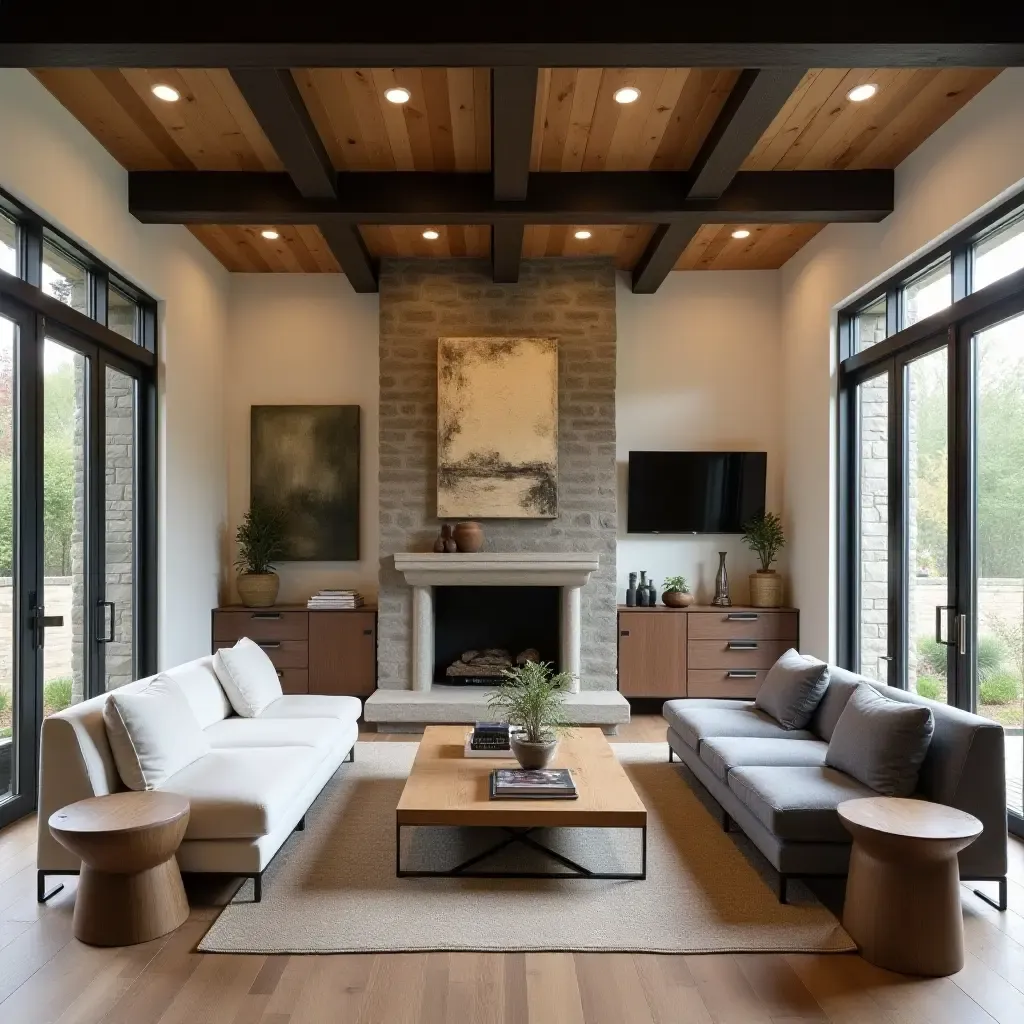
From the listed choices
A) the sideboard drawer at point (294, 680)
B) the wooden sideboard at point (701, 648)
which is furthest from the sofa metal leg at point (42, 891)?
the wooden sideboard at point (701, 648)

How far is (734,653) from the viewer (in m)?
6.34

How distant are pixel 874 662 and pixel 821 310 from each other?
7.86ft

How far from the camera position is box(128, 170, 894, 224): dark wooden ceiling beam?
4.86 metres

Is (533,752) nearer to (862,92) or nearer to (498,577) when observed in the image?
(498,577)

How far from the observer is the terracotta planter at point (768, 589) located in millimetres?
6477

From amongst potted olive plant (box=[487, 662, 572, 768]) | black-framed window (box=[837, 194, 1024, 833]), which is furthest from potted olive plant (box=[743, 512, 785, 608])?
potted olive plant (box=[487, 662, 572, 768])

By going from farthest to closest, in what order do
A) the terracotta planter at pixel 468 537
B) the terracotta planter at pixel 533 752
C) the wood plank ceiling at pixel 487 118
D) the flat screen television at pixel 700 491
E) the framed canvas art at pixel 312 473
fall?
the framed canvas art at pixel 312 473 < the flat screen television at pixel 700 491 < the terracotta planter at pixel 468 537 < the wood plank ceiling at pixel 487 118 < the terracotta planter at pixel 533 752

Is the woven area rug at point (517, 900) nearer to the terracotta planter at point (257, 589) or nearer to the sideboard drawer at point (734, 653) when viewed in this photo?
the sideboard drawer at point (734, 653)

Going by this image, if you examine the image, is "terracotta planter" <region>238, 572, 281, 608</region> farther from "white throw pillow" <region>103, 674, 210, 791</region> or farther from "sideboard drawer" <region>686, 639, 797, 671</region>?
"sideboard drawer" <region>686, 639, 797, 671</region>

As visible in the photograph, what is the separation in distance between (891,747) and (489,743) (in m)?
1.74

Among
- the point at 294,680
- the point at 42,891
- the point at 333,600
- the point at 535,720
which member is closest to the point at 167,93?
the point at 535,720

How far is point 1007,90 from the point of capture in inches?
148

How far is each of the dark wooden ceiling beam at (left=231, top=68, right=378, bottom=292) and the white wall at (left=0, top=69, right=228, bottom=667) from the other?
87 cm

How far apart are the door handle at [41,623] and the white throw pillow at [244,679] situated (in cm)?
79
